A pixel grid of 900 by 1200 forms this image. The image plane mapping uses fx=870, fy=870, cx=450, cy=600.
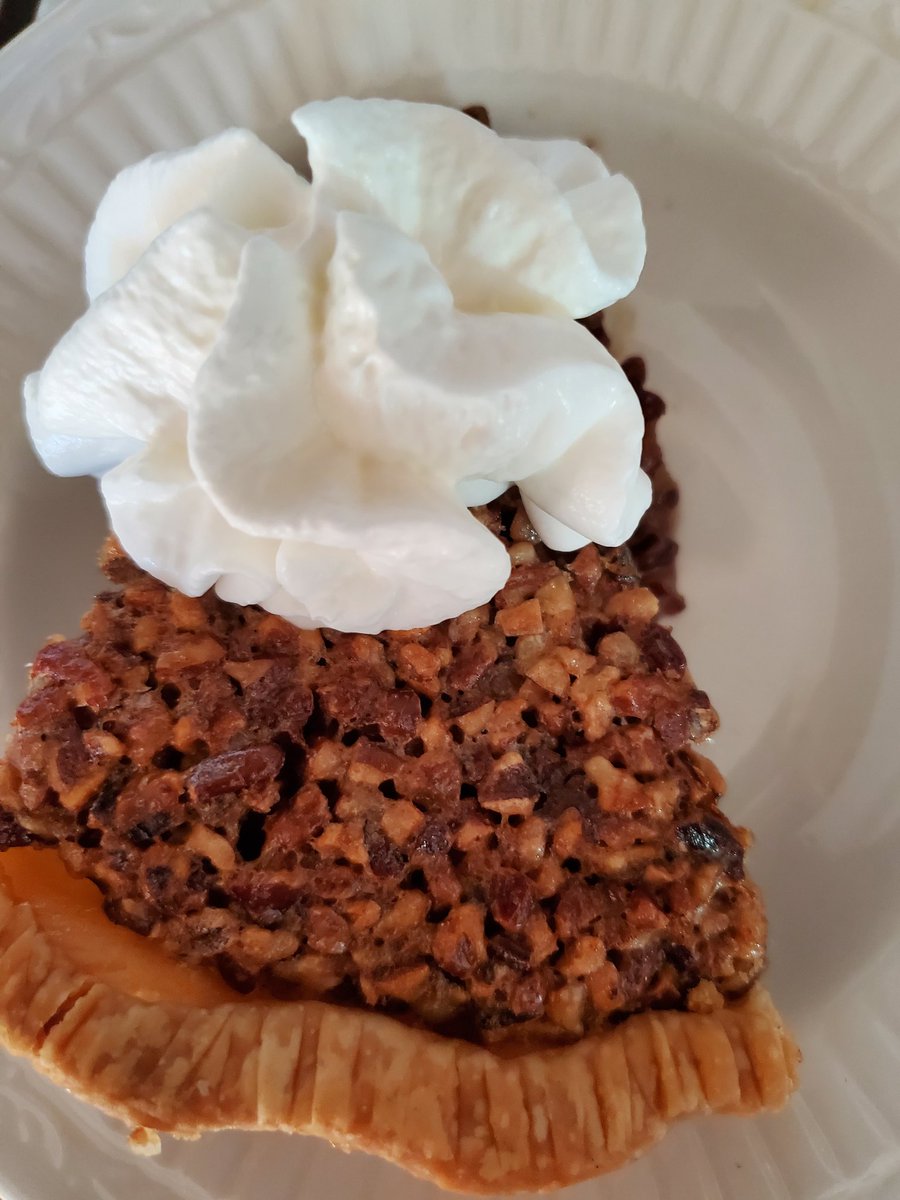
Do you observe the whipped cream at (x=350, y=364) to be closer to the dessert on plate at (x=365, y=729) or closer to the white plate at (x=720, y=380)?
the dessert on plate at (x=365, y=729)

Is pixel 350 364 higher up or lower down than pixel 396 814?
higher up

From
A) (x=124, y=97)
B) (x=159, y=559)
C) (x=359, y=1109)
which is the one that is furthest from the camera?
(x=124, y=97)

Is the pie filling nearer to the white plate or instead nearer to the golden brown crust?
the golden brown crust

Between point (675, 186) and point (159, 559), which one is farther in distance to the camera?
point (675, 186)

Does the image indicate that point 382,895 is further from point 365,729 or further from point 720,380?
point 720,380

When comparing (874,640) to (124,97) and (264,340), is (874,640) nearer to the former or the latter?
(264,340)

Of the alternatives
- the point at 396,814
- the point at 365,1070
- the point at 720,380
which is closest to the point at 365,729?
the point at 396,814

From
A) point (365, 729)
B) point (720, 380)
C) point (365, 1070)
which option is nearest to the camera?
point (365, 1070)

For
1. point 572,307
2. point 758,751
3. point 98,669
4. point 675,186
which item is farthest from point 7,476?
point 758,751
